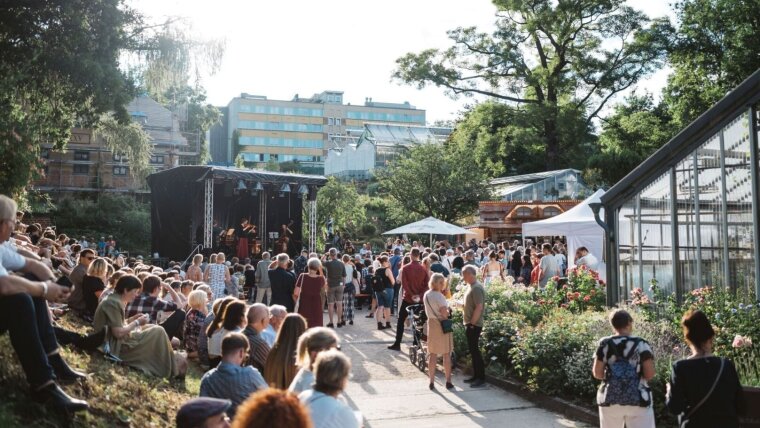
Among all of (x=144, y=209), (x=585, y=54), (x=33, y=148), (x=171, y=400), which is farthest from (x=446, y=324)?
(x=144, y=209)

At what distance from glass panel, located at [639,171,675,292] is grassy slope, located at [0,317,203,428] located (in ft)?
24.2

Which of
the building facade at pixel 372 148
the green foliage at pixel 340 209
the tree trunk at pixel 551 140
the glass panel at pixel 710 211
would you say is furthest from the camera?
the building facade at pixel 372 148

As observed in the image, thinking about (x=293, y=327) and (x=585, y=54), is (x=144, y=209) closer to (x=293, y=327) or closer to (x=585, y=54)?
(x=585, y=54)

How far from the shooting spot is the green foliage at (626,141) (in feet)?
119

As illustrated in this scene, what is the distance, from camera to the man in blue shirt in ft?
15.9

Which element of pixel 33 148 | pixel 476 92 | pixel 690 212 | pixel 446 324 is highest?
pixel 476 92

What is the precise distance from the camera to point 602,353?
5.21 m

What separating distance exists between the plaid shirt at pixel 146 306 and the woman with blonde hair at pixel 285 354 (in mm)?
3598

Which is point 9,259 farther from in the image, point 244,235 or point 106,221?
point 106,221

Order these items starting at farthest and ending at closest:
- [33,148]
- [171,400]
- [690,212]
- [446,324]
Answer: [33,148], [690,212], [446,324], [171,400]

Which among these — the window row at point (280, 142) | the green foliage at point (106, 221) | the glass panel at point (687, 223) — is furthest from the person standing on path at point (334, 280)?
the window row at point (280, 142)

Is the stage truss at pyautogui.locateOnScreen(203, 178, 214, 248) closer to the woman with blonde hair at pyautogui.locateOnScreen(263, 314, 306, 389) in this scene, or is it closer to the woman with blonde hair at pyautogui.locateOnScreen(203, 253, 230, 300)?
the woman with blonde hair at pyautogui.locateOnScreen(203, 253, 230, 300)

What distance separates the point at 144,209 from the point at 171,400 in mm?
35448

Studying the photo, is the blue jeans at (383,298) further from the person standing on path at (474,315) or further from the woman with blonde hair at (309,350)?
the woman with blonde hair at (309,350)
